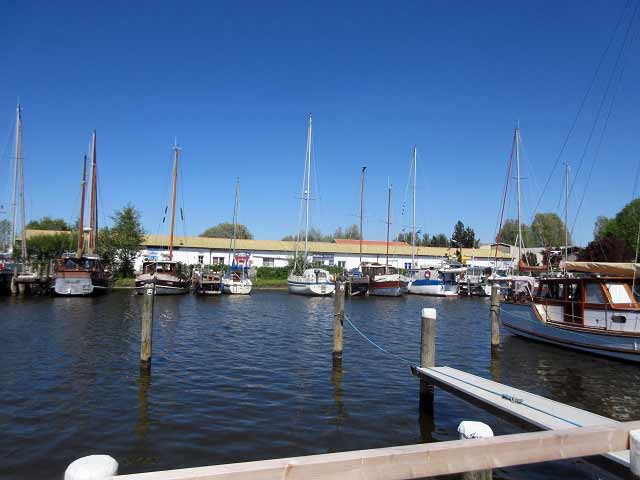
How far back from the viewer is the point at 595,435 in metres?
5.60

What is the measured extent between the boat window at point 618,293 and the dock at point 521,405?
1106cm

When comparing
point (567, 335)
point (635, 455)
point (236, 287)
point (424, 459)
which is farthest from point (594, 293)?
point (236, 287)

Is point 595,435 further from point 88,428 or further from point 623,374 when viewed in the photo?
point 623,374

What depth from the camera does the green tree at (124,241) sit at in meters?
59.9

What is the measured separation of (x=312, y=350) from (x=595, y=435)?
46.5 feet

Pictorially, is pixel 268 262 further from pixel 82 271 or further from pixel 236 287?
pixel 82 271

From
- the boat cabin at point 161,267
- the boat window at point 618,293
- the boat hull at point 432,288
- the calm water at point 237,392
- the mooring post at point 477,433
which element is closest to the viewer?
the mooring post at point 477,433

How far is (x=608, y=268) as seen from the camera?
18781 millimetres

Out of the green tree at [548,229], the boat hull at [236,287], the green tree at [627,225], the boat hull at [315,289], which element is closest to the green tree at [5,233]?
the boat hull at [236,287]

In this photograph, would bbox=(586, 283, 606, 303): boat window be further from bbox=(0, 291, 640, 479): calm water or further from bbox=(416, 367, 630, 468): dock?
bbox=(416, 367, 630, 468): dock

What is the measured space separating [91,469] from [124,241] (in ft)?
199

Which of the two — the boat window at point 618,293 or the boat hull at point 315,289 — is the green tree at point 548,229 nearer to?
the boat hull at point 315,289

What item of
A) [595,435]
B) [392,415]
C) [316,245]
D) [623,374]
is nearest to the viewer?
[595,435]

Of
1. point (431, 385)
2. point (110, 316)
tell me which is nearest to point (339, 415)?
point (431, 385)
